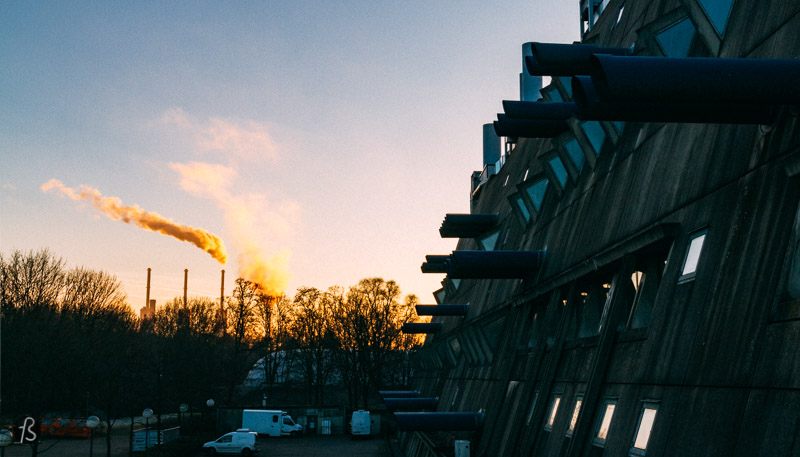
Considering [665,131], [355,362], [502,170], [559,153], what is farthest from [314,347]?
[665,131]

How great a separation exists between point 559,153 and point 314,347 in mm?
81600

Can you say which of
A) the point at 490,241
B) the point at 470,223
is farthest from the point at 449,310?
the point at 490,241

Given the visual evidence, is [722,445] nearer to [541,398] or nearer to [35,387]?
[541,398]

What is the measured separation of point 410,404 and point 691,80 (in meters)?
38.4

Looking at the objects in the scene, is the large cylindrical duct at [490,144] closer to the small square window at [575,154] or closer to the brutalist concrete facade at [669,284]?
the brutalist concrete facade at [669,284]

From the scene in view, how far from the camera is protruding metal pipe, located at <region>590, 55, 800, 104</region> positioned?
23.3ft

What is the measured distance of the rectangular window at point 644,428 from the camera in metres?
9.92

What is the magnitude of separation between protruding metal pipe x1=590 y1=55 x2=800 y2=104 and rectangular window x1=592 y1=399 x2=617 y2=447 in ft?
19.7

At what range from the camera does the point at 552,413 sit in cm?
1553

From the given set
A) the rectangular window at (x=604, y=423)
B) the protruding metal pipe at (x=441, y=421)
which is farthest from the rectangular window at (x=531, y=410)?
the protruding metal pipe at (x=441, y=421)

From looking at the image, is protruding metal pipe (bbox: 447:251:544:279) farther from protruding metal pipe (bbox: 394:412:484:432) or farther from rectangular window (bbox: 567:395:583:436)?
rectangular window (bbox: 567:395:583:436)

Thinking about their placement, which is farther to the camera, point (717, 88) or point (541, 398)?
point (541, 398)

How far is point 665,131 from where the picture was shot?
43.6 feet

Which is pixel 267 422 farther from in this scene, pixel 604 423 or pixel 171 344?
pixel 604 423
